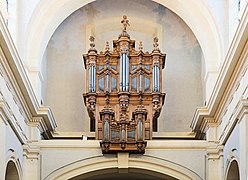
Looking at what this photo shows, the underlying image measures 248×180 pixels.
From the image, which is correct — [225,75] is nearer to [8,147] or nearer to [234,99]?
[234,99]

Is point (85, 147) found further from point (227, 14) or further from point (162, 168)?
point (227, 14)

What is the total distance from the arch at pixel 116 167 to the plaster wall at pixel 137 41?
2.91 meters

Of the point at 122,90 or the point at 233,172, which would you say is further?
the point at 122,90

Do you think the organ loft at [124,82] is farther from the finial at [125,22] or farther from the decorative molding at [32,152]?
the decorative molding at [32,152]

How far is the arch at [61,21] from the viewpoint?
70.6 feet

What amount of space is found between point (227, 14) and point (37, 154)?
17.4 feet

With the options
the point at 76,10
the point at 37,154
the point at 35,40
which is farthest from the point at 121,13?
the point at 37,154

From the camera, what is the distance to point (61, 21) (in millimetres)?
22641

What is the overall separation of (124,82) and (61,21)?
210 cm

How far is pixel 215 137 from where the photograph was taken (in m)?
21.2

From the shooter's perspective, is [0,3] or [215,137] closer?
[0,3]

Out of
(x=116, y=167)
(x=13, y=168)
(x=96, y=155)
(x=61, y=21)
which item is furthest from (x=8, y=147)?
(x=61, y=21)

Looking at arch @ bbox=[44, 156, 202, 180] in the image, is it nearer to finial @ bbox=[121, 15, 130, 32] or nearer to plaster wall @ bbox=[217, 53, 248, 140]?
plaster wall @ bbox=[217, 53, 248, 140]

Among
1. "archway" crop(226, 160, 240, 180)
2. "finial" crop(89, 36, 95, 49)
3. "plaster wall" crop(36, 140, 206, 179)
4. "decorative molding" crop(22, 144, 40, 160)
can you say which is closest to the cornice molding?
"plaster wall" crop(36, 140, 206, 179)
